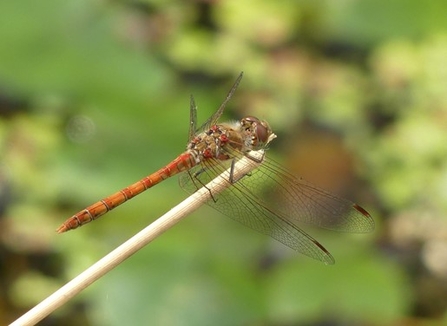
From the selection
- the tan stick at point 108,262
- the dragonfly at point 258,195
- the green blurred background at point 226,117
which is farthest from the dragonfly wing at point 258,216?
the green blurred background at point 226,117

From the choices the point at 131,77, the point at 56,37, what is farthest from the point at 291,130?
the point at 56,37

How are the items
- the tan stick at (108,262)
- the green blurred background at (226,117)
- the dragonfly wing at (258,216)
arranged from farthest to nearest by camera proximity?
the green blurred background at (226,117) → the dragonfly wing at (258,216) → the tan stick at (108,262)

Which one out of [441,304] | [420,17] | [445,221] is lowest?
[441,304]

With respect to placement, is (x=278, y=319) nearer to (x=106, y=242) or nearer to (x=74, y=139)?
(x=106, y=242)

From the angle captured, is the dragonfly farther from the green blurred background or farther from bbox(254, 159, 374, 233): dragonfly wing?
the green blurred background

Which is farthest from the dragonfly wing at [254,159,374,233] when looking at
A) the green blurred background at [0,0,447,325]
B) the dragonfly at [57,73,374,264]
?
the green blurred background at [0,0,447,325]

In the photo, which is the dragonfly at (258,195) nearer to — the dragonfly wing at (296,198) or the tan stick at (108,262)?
the dragonfly wing at (296,198)
